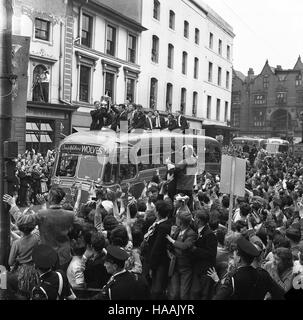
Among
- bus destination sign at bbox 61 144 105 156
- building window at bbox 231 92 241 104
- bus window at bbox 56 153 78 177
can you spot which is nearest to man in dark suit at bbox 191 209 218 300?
bus destination sign at bbox 61 144 105 156

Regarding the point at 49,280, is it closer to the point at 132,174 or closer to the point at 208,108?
the point at 132,174

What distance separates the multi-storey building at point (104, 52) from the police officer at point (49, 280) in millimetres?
19049

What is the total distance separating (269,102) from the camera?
218ft

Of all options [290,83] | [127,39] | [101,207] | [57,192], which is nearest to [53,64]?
[127,39]

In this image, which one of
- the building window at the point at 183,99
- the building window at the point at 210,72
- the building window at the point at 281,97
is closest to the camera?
the building window at the point at 183,99

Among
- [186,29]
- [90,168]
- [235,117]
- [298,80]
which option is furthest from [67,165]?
[235,117]

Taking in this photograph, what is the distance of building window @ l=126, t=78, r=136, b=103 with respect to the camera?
26.7 metres

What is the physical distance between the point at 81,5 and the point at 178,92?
11002 mm

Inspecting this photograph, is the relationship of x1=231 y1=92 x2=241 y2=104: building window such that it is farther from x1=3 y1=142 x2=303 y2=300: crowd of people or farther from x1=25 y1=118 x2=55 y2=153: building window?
x1=3 y1=142 x2=303 y2=300: crowd of people

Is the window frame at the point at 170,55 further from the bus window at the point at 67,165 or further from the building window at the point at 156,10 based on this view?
the bus window at the point at 67,165

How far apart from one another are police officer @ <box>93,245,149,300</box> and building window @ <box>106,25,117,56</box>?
21993 mm

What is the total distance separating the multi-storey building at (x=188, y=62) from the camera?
28547 mm

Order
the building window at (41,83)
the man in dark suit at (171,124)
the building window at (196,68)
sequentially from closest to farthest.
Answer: the man in dark suit at (171,124)
the building window at (41,83)
the building window at (196,68)

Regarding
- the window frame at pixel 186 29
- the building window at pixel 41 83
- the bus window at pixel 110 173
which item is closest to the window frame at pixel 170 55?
the window frame at pixel 186 29
